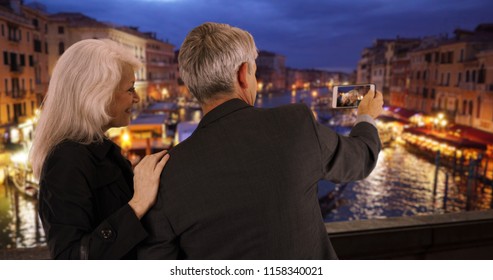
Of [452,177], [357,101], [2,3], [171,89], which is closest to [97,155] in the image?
[357,101]

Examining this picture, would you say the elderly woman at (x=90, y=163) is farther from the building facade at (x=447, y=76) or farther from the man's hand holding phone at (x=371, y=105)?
the building facade at (x=447, y=76)

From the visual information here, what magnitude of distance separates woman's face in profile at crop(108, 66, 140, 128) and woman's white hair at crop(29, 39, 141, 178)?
0.18 ft

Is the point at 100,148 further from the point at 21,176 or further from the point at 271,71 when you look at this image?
the point at 271,71

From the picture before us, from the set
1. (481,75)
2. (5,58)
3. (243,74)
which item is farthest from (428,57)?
(243,74)

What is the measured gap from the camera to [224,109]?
44.2 inches

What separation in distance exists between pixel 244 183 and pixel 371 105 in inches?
22.5

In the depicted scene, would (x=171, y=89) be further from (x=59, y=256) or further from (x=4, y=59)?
(x=59, y=256)

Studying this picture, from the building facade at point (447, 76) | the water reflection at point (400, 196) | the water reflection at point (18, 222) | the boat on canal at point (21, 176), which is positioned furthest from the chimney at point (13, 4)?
the building facade at point (447, 76)

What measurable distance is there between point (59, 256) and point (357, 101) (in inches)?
39.5

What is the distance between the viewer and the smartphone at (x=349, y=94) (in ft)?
4.90

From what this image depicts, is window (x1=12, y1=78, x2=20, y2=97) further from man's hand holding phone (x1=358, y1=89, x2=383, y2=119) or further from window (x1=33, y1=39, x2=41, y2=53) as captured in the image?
man's hand holding phone (x1=358, y1=89, x2=383, y2=119)

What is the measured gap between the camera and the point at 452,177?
21594 mm

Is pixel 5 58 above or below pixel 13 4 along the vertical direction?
below

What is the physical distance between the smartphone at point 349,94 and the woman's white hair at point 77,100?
72cm
